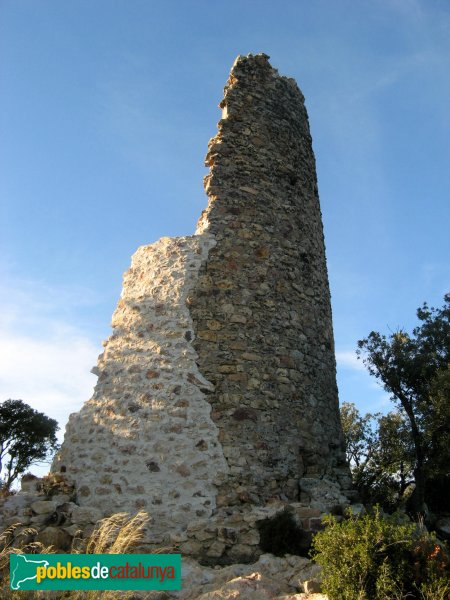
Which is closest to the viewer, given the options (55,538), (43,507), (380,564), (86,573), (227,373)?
(380,564)

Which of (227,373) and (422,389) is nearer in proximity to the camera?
(227,373)

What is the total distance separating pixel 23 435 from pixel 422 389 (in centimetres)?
1677

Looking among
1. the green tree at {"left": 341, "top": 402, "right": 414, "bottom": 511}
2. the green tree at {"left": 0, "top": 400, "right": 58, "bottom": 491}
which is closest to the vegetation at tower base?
the green tree at {"left": 341, "top": 402, "right": 414, "bottom": 511}

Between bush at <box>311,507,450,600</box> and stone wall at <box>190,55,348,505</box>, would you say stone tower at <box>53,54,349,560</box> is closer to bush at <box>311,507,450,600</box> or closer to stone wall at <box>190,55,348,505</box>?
stone wall at <box>190,55,348,505</box>

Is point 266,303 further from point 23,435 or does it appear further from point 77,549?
point 23,435

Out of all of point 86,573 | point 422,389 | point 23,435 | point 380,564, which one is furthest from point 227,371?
point 23,435

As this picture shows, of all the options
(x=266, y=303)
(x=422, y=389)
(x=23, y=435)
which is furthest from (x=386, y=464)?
(x=23, y=435)

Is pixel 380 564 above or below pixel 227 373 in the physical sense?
below

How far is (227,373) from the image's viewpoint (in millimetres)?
7602

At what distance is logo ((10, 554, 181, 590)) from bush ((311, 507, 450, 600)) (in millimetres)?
1806

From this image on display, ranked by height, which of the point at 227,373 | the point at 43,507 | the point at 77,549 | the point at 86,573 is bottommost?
the point at 86,573

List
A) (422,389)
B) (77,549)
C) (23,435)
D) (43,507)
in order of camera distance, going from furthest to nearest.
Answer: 1. (23,435)
2. (422,389)
3. (43,507)
4. (77,549)

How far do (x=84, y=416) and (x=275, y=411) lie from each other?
2.78m

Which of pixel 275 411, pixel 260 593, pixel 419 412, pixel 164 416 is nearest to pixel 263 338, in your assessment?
pixel 275 411
